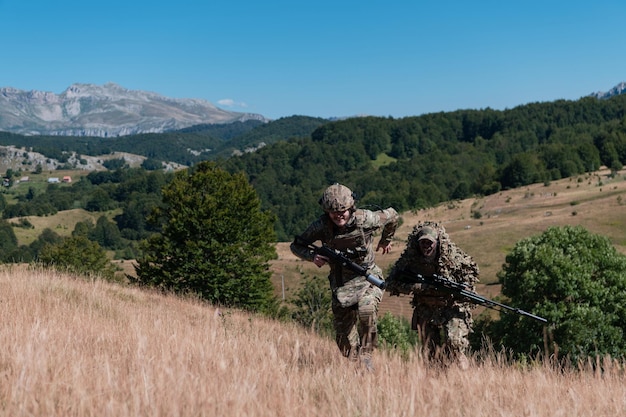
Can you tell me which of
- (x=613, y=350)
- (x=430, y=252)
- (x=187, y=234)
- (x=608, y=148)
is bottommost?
(x=613, y=350)

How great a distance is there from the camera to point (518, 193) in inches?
4966

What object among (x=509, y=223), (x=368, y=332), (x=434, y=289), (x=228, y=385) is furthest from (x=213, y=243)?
(x=509, y=223)

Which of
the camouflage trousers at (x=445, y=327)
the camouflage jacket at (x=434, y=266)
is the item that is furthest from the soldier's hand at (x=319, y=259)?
the camouflage trousers at (x=445, y=327)

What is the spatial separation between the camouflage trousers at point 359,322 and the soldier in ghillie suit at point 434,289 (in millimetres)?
512

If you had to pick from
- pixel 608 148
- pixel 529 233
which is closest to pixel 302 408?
pixel 529 233

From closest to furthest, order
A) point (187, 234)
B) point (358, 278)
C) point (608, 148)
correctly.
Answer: point (358, 278) < point (187, 234) < point (608, 148)

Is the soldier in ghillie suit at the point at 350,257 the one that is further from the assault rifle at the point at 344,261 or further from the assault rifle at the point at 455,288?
the assault rifle at the point at 455,288

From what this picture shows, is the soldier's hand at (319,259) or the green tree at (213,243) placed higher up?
the soldier's hand at (319,259)

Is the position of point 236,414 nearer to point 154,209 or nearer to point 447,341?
point 447,341

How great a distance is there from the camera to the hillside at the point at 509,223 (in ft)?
204

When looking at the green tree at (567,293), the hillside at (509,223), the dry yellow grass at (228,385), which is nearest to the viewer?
the dry yellow grass at (228,385)

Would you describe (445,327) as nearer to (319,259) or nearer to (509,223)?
(319,259)

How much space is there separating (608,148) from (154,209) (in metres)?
151

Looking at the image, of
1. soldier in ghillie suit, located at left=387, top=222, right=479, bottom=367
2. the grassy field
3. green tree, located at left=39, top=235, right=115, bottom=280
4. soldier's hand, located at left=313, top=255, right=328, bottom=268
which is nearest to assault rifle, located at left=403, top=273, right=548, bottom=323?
soldier in ghillie suit, located at left=387, top=222, right=479, bottom=367
